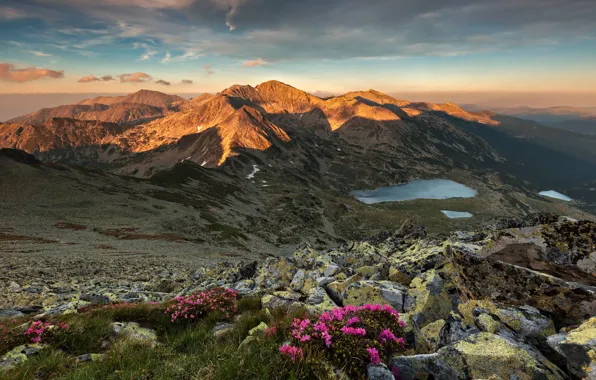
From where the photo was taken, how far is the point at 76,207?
90.2 m

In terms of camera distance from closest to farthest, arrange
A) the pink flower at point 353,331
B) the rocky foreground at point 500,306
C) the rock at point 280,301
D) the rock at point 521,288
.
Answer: the rocky foreground at point 500,306
the pink flower at point 353,331
the rock at point 521,288
the rock at point 280,301

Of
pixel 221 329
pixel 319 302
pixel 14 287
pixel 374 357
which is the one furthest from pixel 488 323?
pixel 14 287

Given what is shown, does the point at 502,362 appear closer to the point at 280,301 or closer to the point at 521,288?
the point at 521,288

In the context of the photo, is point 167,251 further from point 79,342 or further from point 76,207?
point 79,342

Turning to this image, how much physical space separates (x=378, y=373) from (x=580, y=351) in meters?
3.58

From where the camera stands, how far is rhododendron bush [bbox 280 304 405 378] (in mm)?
4930

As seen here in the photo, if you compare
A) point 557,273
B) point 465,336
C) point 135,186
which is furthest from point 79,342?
point 135,186

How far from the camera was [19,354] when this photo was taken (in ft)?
22.4

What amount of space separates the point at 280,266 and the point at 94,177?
13399 centimetres

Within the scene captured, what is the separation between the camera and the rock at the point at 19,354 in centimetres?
654

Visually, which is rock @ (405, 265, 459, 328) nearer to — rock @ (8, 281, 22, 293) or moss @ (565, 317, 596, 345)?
moss @ (565, 317, 596, 345)

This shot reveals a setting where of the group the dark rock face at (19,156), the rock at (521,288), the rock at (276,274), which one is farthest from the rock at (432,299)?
the dark rock face at (19,156)

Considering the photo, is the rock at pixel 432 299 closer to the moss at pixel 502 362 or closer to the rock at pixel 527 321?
the rock at pixel 527 321

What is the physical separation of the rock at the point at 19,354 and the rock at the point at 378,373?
24.3 ft
